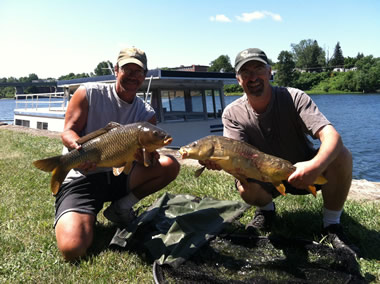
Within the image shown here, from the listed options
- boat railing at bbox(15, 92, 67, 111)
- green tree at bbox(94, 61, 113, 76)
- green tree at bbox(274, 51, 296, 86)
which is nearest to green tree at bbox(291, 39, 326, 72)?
green tree at bbox(274, 51, 296, 86)

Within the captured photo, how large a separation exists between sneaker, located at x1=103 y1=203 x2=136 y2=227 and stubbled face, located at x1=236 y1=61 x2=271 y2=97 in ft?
6.43

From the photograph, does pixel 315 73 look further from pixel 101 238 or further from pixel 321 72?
pixel 101 238

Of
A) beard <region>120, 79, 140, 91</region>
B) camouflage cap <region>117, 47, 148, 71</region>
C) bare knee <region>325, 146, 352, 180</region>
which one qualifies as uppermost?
camouflage cap <region>117, 47, 148, 71</region>

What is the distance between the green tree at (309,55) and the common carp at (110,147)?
11874cm

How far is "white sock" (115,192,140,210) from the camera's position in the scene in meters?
3.93

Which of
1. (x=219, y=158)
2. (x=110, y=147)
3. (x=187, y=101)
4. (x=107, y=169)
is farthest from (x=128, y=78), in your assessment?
(x=187, y=101)

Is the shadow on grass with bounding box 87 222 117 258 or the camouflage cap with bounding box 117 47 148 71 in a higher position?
Result: the camouflage cap with bounding box 117 47 148 71

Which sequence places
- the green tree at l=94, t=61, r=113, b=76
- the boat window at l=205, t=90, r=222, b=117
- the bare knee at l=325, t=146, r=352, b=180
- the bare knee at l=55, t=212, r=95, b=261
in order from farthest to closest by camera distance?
the boat window at l=205, t=90, r=222, b=117, the green tree at l=94, t=61, r=113, b=76, the bare knee at l=325, t=146, r=352, b=180, the bare knee at l=55, t=212, r=95, b=261

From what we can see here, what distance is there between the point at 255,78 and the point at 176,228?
1786 mm

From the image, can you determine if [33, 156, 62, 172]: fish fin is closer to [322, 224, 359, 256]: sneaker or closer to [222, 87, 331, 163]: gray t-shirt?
[222, 87, 331, 163]: gray t-shirt

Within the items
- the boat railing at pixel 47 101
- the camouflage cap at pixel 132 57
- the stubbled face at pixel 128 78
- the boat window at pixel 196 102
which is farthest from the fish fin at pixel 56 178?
the boat railing at pixel 47 101

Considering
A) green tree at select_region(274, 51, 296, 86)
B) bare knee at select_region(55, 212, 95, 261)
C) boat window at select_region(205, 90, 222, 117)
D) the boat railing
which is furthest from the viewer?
green tree at select_region(274, 51, 296, 86)

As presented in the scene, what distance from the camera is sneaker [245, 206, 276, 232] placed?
385 cm

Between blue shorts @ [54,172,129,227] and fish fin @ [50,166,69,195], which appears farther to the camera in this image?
blue shorts @ [54,172,129,227]
